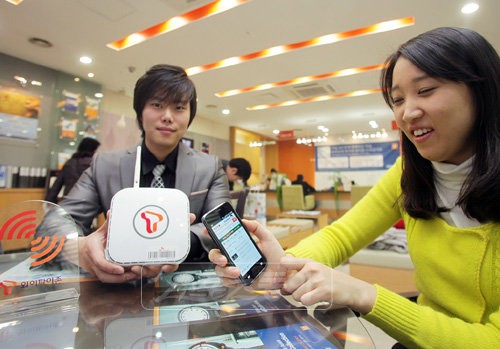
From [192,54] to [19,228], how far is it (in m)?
3.75

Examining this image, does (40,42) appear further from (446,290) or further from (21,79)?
(446,290)

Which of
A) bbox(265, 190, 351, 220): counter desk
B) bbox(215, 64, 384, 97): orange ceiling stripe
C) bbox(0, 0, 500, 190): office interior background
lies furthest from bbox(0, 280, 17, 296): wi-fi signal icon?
bbox(265, 190, 351, 220): counter desk

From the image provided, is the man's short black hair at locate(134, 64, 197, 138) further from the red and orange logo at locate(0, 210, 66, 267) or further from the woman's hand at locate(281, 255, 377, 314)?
the woman's hand at locate(281, 255, 377, 314)

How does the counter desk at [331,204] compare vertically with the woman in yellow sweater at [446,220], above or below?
below

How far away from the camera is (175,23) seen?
10.3 feet

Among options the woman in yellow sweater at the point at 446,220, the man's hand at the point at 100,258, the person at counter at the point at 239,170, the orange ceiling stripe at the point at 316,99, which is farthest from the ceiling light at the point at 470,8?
the man's hand at the point at 100,258

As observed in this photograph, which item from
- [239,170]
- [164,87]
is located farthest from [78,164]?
[164,87]

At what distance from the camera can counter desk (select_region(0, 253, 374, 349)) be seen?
0.39 meters

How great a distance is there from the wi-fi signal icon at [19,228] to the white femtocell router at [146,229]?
0.14 metres

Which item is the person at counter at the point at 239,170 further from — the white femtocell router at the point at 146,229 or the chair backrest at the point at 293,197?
the white femtocell router at the point at 146,229

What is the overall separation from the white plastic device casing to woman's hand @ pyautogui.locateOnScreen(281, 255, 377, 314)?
8.5 inches

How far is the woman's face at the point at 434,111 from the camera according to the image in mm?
552

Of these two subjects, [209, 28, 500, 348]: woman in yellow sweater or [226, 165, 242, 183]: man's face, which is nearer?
[209, 28, 500, 348]: woman in yellow sweater

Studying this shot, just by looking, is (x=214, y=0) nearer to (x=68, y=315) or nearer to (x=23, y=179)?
(x=68, y=315)
